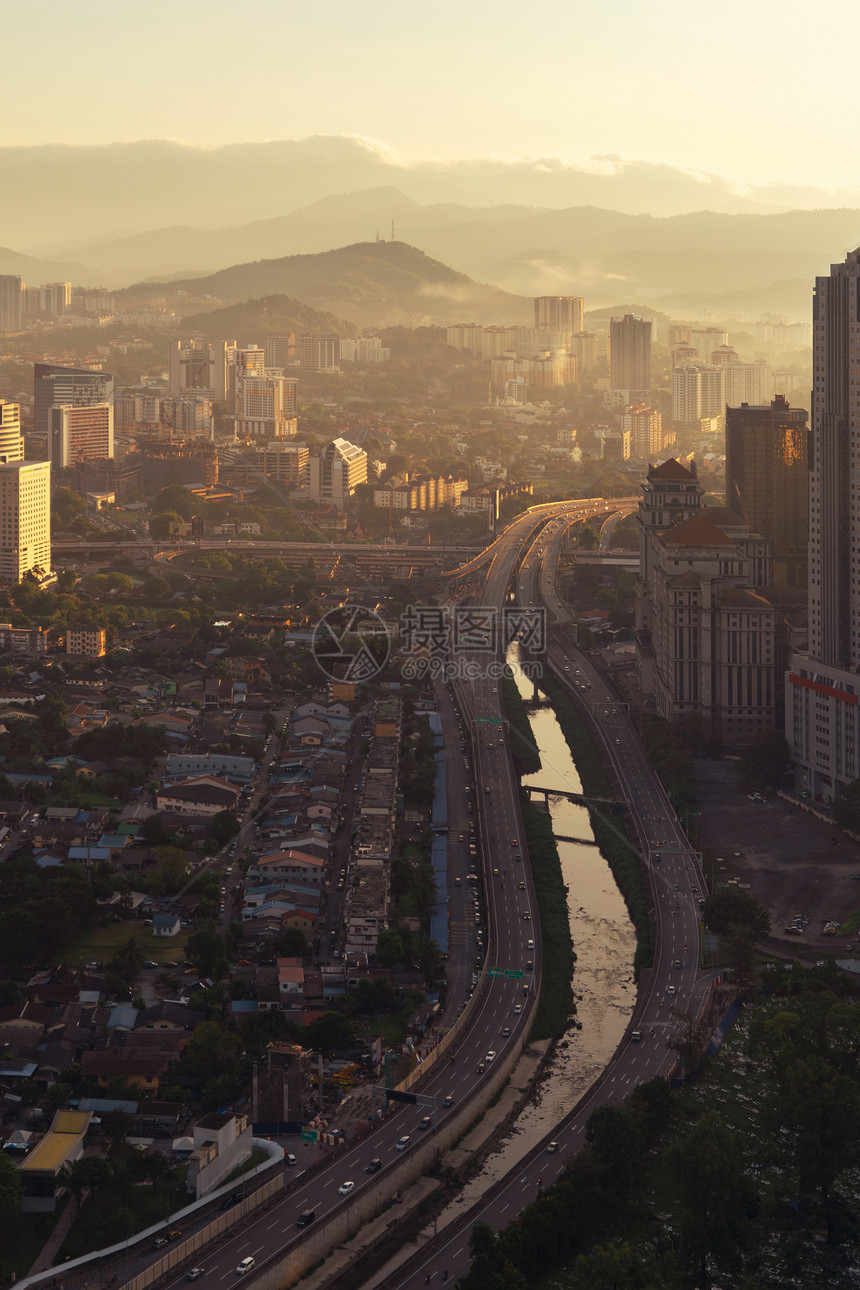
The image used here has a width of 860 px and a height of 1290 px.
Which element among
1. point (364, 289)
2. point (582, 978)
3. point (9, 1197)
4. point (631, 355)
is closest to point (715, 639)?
point (582, 978)

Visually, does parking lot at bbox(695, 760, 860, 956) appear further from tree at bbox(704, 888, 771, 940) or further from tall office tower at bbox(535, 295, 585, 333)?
tall office tower at bbox(535, 295, 585, 333)

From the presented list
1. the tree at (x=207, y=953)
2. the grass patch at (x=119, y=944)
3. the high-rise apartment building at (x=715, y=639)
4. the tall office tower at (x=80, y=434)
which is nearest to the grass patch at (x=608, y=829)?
the high-rise apartment building at (x=715, y=639)

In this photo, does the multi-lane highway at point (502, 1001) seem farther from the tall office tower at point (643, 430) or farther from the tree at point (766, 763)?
the tall office tower at point (643, 430)

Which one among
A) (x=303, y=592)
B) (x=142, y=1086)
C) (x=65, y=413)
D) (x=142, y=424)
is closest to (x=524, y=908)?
(x=142, y=1086)

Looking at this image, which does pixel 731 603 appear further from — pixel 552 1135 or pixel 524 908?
pixel 552 1135

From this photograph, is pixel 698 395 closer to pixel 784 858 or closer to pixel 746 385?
pixel 746 385

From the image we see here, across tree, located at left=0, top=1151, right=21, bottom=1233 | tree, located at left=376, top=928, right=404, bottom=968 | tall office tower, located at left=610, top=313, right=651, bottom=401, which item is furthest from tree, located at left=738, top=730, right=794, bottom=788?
tall office tower, located at left=610, top=313, right=651, bottom=401
